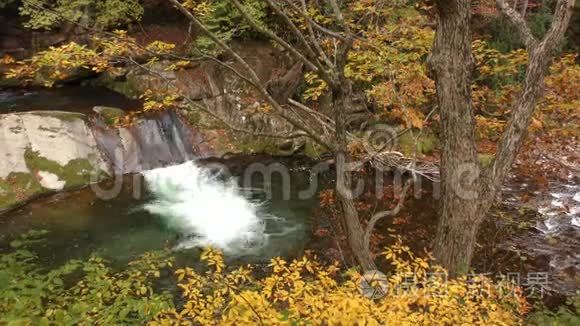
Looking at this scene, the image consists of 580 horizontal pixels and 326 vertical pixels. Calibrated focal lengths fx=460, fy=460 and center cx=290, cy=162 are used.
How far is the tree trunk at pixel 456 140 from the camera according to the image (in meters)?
4.44

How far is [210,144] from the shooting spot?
521 inches

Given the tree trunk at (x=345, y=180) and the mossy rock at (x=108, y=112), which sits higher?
the mossy rock at (x=108, y=112)

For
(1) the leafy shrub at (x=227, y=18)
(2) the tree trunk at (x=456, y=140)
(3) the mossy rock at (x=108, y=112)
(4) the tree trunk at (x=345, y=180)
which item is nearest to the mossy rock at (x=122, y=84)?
(3) the mossy rock at (x=108, y=112)

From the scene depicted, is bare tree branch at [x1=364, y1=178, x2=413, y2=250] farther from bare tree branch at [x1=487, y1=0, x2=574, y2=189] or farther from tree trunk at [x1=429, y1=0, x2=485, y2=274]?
bare tree branch at [x1=487, y1=0, x2=574, y2=189]

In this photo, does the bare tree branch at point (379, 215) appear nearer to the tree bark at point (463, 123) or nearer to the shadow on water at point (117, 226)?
the tree bark at point (463, 123)

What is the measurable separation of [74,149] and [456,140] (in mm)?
9403

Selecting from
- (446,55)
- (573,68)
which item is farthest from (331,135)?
(573,68)

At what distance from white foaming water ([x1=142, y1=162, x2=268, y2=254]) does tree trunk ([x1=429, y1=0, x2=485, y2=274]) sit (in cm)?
474

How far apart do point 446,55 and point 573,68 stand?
380cm

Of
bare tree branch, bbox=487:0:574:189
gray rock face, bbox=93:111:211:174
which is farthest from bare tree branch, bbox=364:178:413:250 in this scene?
gray rock face, bbox=93:111:211:174

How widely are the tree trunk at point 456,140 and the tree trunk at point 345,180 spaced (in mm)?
935

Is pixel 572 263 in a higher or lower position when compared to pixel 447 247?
lower

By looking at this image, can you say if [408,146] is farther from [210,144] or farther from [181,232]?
[181,232]

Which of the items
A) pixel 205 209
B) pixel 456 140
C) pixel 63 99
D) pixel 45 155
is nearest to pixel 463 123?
pixel 456 140
